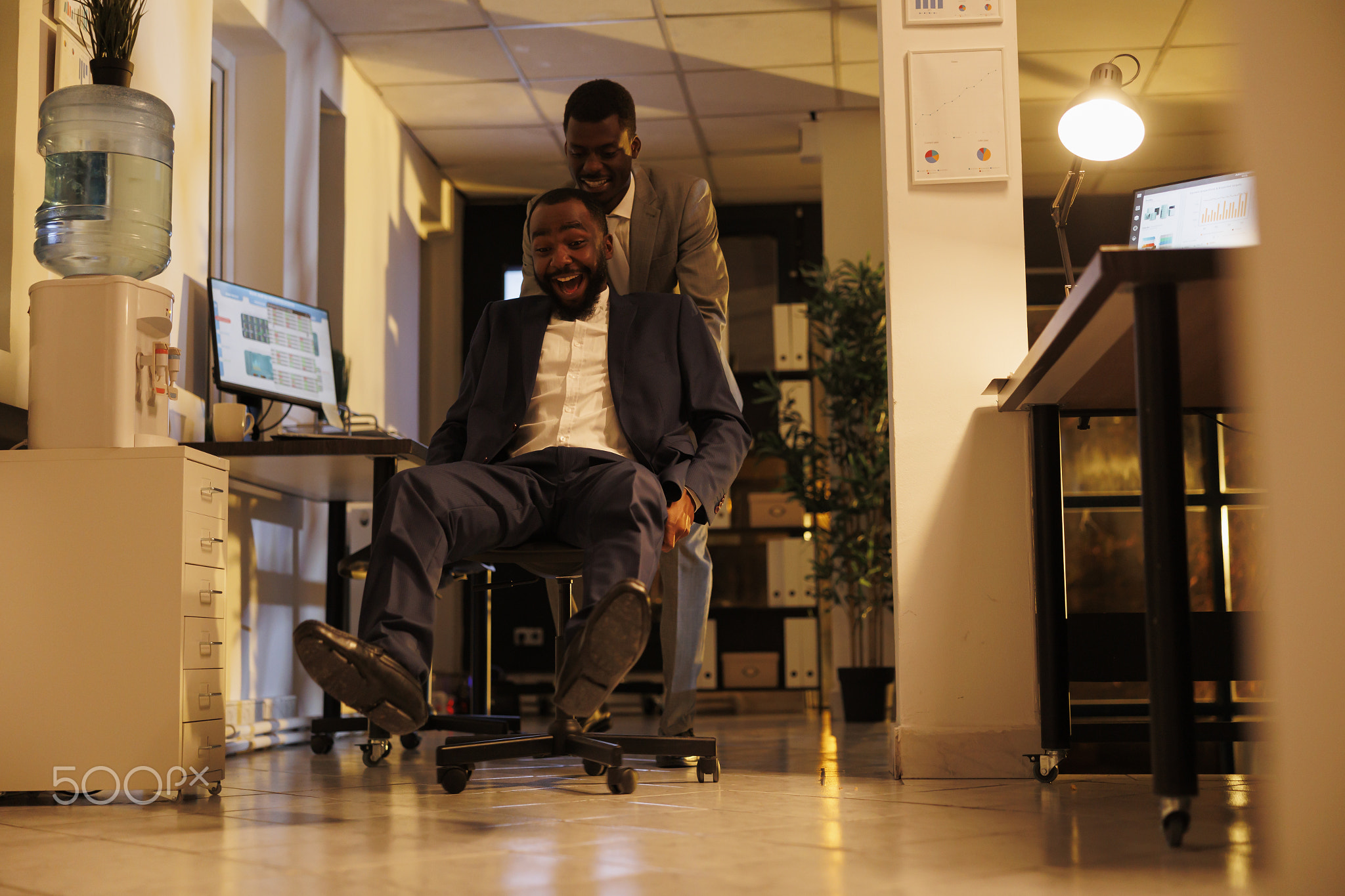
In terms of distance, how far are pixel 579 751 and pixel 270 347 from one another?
2.03 m

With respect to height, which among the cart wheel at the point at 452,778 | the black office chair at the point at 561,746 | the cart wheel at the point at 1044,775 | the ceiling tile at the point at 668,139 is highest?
the ceiling tile at the point at 668,139

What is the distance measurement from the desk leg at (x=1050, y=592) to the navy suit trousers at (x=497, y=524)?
29.1 inches

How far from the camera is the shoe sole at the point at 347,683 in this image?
165 centimetres

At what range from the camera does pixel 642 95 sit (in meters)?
5.47

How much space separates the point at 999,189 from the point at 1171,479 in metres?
1.23

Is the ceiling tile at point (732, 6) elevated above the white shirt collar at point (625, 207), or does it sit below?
above

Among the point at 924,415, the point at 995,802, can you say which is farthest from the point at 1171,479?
the point at 924,415

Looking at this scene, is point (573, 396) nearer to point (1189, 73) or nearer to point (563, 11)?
point (563, 11)

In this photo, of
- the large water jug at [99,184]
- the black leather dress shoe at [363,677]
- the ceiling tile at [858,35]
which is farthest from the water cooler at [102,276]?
the ceiling tile at [858,35]

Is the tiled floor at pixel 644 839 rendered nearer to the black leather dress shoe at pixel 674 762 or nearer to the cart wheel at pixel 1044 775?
the cart wheel at pixel 1044 775

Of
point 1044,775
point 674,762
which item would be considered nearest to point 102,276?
point 674,762

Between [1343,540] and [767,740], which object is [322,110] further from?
[1343,540]

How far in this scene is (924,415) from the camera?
2.45 metres

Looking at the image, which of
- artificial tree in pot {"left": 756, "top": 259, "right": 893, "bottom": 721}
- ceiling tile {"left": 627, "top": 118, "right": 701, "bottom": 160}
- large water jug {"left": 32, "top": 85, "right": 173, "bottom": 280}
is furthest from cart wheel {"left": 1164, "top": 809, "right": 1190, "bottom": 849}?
ceiling tile {"left": 627, "top": 118, "right": 701, "bottom": 160}
